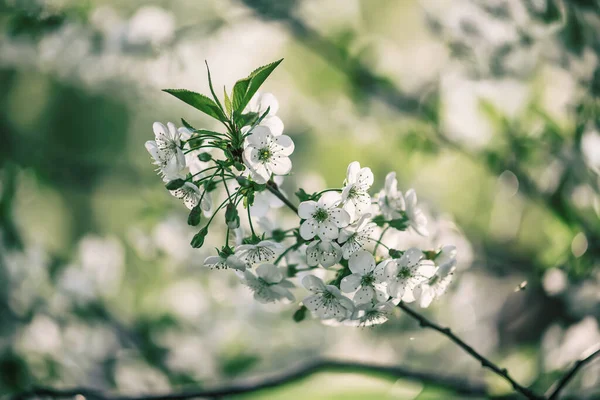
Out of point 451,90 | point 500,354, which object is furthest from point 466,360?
point 451,90

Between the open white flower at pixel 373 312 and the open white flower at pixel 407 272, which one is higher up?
the open white flower at pixel 407 272

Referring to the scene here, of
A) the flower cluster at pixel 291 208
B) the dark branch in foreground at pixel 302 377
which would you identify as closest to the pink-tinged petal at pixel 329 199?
the flower cluster at pixel 291 208

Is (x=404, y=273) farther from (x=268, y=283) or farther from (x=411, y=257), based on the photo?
(x=268, y=283)

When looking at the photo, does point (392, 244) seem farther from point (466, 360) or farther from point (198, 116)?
point (198, 116)

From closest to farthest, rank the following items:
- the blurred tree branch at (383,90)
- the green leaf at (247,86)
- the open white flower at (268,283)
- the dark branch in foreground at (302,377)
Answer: the green leaf at (247,86), the open white flower at (268,283), the dark branch in foreground at (302,377), the blurred tree branch at (383,90)

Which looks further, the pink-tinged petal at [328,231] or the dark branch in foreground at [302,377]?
the dark branch in foreground at [302,377]

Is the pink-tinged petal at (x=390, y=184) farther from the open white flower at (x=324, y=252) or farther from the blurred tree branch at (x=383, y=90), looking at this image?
the blurred tree branch at (x=383, y=90)

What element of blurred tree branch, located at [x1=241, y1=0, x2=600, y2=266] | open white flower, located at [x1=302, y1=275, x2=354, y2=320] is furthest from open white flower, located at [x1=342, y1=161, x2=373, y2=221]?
blurred tree branch, located at [x1=241, y1=0, x2=600, y2=266]
